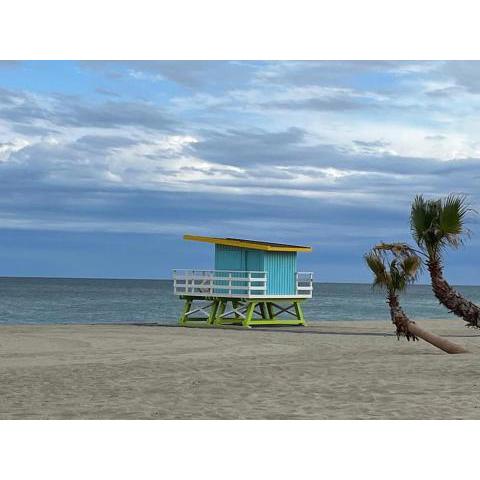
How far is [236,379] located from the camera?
14.8m

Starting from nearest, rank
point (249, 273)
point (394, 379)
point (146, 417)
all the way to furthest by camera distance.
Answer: point (146, 417), point (394, 379), point (249, 273)

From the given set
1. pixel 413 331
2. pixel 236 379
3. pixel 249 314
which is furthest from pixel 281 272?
pixel 236 379

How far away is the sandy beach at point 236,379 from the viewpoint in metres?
11.6

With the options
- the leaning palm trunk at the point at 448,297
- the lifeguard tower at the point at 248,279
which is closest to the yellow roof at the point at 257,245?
the lifeguard tower at the point at 248,279

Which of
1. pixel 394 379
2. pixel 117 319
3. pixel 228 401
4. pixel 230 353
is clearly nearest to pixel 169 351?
pixel 230 353

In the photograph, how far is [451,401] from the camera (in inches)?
483

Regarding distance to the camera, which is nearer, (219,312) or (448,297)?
(448,297)

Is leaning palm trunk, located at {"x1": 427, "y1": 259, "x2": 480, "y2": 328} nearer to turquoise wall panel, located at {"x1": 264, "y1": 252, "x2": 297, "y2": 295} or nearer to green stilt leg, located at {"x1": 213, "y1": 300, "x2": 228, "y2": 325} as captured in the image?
turquoise wall panel, located at {"x1": 264, "y1": 252, "x2": 297, "y2": 295}

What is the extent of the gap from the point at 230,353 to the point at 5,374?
5.73m

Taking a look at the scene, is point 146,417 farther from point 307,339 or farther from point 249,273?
point 249,273

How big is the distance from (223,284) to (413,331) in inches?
514

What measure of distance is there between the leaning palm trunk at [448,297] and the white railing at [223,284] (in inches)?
352

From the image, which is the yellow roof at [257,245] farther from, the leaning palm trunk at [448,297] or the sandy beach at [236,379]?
the leaning palm trunk at [448,297]

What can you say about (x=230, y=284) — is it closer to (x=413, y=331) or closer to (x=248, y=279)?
(x=248, y=279)
